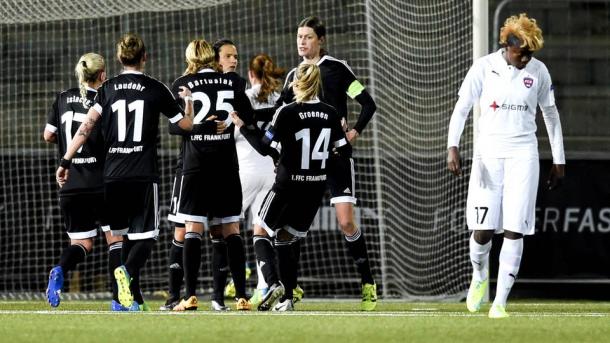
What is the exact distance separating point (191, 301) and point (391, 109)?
5.35 meters

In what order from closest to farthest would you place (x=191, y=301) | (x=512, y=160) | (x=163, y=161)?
(x=512, y=160)
(x=191, y=301)
(x=163, y=161)

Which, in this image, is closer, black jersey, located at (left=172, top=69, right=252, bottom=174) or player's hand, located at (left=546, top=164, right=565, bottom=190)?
player's hand, located at (left=546, top=164, right=565, bottom=190)

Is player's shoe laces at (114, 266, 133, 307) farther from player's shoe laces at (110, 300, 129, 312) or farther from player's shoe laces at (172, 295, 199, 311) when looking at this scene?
player's shoe laces at (172, 295, 199, 311)

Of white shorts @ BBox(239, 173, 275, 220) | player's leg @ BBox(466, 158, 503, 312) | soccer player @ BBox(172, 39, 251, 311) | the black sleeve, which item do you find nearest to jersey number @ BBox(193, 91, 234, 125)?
soccer player @ BBox(172, 39, 251, 311)

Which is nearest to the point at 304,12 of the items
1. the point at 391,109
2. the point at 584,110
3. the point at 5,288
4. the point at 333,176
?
the point at 391,109

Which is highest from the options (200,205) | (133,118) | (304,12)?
(304,12)

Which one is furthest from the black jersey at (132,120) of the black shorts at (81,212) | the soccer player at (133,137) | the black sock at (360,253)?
the black sock at (360,253)

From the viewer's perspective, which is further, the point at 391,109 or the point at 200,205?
the point at 391,109

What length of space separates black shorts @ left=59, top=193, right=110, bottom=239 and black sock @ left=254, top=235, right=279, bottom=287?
51.3 inches

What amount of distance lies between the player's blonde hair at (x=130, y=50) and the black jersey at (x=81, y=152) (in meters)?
0.96

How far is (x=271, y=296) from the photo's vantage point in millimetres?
9344

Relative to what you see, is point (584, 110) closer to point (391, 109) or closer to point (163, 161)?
point (391, 109)

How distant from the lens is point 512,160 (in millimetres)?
8828

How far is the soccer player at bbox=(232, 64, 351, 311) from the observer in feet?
30.9
